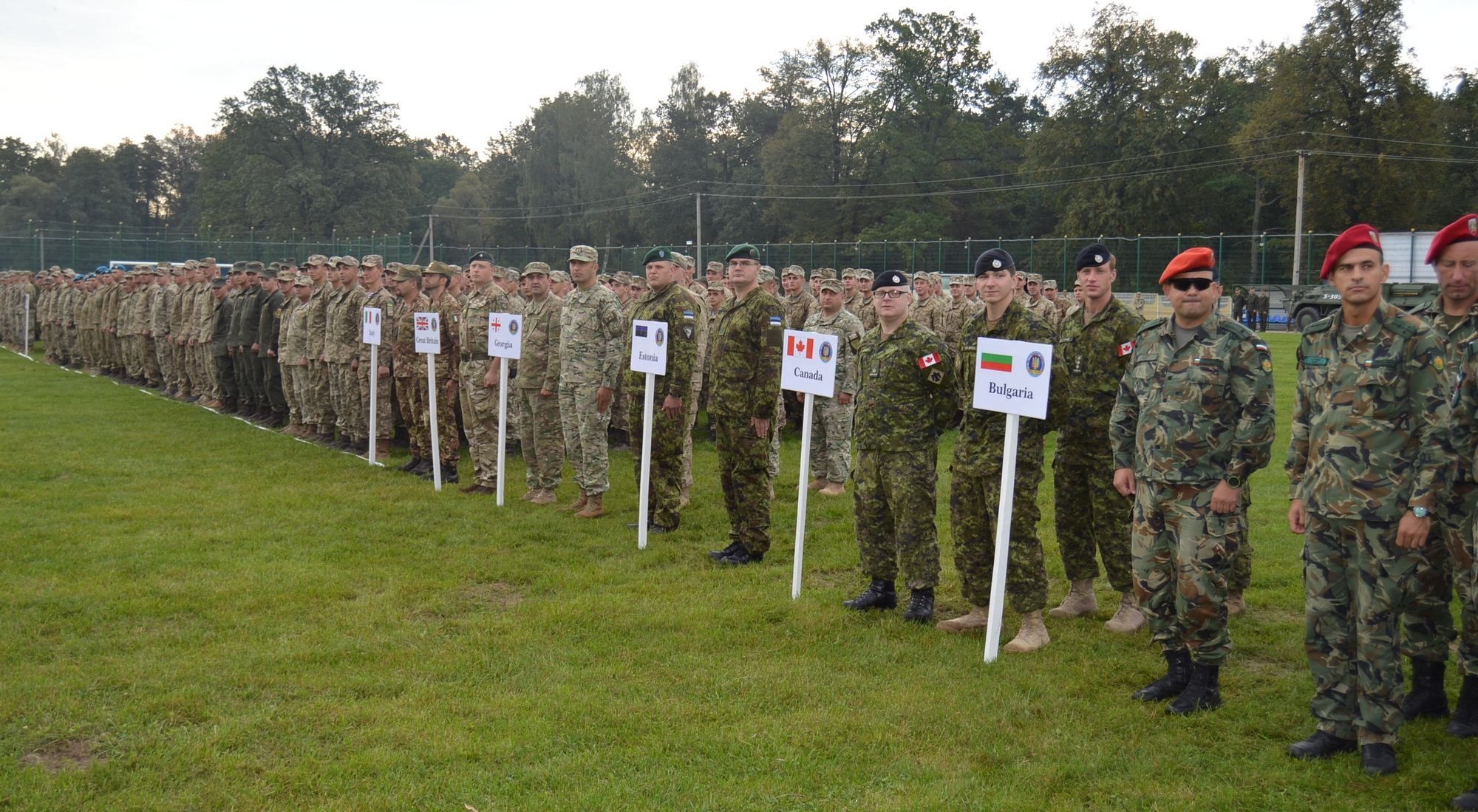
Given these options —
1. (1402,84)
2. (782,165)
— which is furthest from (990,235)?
(1402,84)

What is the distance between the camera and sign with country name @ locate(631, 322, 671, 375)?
321 inches

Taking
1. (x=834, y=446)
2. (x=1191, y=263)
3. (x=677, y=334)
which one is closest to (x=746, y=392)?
(x=677, y=334)

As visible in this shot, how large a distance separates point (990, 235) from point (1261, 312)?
26.0m

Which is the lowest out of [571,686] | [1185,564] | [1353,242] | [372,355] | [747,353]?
[571,686]

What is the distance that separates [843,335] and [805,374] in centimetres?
398

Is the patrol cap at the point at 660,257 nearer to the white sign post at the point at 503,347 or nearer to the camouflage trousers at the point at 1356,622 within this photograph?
the white sign post at the point at 503,347

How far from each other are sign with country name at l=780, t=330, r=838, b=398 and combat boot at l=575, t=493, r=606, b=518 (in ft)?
9.87

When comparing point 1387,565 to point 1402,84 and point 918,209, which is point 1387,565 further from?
point 918,209

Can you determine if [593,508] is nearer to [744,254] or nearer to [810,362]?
[744,254]

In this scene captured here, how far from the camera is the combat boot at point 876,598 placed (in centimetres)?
662

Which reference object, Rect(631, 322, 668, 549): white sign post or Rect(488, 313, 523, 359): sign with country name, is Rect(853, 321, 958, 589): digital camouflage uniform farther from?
Rect(488, 313, 523, 359): sign with country name

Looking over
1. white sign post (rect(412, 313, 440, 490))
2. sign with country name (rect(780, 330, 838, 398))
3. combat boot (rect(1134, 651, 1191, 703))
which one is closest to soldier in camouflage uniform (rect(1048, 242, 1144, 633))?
combat boot (rect(1134, 651, 1191, 703))

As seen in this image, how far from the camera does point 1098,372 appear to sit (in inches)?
242

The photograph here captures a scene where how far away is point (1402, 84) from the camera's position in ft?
147
